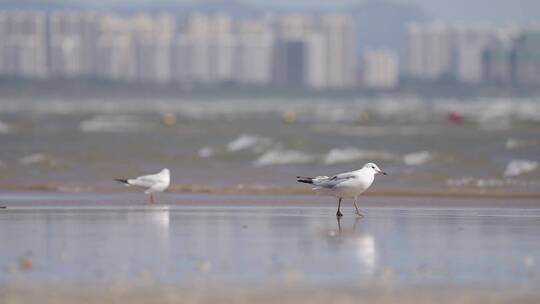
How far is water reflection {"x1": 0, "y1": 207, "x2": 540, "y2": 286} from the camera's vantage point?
10.8m

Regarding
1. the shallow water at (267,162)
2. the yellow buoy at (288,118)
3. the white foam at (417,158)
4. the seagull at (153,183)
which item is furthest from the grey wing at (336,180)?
the yellow buoy at (288,118)

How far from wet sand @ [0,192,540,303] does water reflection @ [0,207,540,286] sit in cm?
1

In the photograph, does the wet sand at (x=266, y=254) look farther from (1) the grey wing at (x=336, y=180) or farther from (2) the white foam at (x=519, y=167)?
(2) the white foam at (x=519, y=167)

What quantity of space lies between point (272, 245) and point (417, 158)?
16.0 meters

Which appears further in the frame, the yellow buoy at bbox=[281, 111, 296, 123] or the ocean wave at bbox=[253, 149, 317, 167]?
the yellow buoy at bbox=[281, 111, 296, 123]

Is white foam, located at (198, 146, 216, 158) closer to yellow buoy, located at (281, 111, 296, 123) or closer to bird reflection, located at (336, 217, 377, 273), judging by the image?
bird reflection, located at (336, 217, 377, 273)

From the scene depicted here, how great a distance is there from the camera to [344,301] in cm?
944

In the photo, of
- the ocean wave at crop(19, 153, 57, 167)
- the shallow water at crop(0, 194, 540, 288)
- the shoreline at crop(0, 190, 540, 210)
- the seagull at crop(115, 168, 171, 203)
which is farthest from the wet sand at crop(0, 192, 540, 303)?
the ocean wave at crop(19, 153, 57, 167)

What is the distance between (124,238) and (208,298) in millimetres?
3663

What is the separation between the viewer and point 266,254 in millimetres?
11875

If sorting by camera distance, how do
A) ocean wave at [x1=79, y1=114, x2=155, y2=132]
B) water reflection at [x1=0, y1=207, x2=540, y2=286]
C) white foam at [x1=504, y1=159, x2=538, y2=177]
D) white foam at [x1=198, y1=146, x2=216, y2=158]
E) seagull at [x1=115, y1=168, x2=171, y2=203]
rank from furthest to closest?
1. ocean wave at [x1=79, y1=114, x2=155, y2=132]
2. white foam at [x1=198, y1=146, x2=216, y2=158]
3. white foam at [x1=504, y1=159, x2=538, y2=177]
4. seagull at [x1=115, y1=168, x2=171, y2=203]
5. water reflection at [x1=0, y1=207, x2=540, y2=286]

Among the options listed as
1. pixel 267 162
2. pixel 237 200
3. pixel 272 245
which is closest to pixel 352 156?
pixel 267 162

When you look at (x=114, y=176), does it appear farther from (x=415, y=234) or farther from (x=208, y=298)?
(x=208, y=298)

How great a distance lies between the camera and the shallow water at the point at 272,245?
34.9 feet
